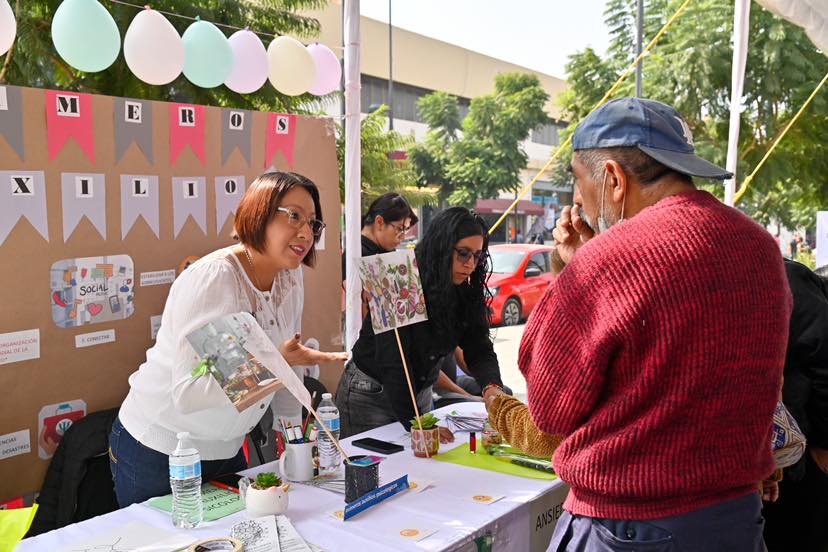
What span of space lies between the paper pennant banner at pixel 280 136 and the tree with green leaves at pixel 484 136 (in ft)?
63.9

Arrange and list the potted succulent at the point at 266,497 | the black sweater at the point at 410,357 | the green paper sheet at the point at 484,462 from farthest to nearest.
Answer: the black sweater at the point at 410,357
the green paper sheet at the point at 484,462
the potted succulent at the point at 266,497

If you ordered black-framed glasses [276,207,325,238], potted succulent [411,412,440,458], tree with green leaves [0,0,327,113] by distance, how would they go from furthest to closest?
tree with green leaves [0,0,327,113]
potted succulent [411,412,440,458]
black-framed glasses [276,207,325,238]

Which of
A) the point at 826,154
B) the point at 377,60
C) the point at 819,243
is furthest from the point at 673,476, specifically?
the point at 377,60

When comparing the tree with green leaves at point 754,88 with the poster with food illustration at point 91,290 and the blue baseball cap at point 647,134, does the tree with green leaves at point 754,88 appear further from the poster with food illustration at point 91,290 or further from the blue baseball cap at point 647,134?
the blue baseball cap at point 647,134

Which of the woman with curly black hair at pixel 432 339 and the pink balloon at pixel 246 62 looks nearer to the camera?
the woman with curly black hair at pixel 432 339

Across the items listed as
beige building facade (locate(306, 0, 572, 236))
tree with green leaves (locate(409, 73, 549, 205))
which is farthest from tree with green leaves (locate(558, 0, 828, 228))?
tree with green leaves (locate(409, 73, 549, 205))

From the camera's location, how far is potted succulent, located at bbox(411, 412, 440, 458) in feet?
7.65

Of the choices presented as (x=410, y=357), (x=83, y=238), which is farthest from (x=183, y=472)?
(x=83, y=238)

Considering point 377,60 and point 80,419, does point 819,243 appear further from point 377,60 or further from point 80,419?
point 377,60

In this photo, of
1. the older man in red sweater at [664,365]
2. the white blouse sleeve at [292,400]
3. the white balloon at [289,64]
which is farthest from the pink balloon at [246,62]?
the older man in red sweater at [664,365]

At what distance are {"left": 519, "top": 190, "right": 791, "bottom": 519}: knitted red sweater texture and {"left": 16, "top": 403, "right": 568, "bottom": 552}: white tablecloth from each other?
664 millimetres

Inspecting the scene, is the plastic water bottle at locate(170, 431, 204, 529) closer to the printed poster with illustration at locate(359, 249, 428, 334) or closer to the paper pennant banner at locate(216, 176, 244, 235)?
the printed poster with illustration at locate(359, 249, 428, 334)

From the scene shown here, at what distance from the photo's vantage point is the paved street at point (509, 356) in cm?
743

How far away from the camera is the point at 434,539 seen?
169 cm
